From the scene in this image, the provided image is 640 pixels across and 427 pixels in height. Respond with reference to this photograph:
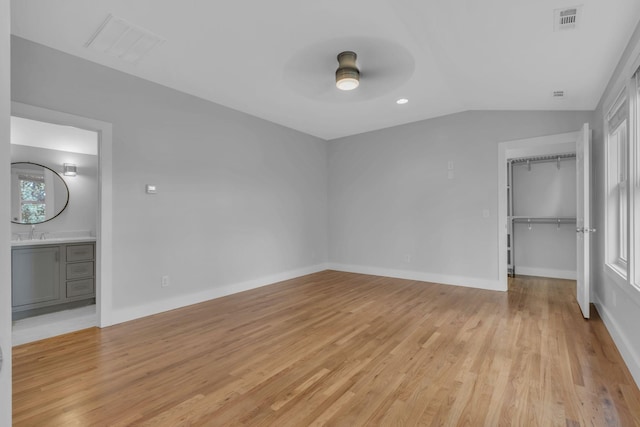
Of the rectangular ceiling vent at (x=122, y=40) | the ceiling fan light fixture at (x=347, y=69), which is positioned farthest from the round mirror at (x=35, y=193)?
the ceiling fan light fixture at (x=347, y=69)

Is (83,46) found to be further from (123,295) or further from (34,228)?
(34,228)

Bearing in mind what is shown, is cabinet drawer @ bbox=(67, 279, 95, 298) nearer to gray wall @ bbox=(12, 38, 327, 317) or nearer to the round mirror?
the round mirror

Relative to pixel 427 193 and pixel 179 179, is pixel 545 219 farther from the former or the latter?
pixel 179 179

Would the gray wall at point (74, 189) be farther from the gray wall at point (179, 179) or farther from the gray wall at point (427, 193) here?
the gray wall at point (427, 193)

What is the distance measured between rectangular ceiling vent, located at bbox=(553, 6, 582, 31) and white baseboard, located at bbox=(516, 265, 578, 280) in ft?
14.1

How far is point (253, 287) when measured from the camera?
4.70 m

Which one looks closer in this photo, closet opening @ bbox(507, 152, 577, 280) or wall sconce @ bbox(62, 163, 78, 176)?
wall sconce @ bbox(62, 163, 78, 176)

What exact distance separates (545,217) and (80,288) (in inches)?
272

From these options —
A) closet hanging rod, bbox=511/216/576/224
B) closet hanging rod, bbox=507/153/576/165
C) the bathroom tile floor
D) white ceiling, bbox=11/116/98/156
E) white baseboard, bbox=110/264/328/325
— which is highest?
white ceiling, bbox=11/116/98/156

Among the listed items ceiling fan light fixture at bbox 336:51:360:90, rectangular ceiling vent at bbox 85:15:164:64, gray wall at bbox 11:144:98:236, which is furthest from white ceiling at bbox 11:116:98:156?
ceiling fan light fixture at bbox 336:51:360:90

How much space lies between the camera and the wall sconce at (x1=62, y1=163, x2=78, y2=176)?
4559mm

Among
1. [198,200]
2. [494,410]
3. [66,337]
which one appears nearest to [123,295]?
[66,337]

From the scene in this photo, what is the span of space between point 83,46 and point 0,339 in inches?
127

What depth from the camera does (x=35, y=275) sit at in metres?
3.72
